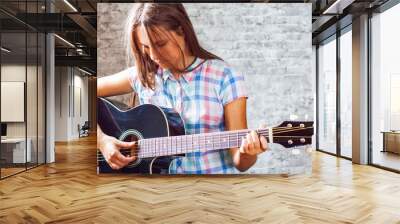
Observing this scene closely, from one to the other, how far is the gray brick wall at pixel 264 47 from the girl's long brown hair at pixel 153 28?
13cm

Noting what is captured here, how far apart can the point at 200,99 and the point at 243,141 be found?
1007 millimetres

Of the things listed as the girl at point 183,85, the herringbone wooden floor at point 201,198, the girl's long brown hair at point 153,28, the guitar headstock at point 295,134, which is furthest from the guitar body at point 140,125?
the guitar headstock at point 295,134

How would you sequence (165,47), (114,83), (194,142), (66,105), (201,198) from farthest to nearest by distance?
(66,105), (114,83), (165,47), (194,142), (201,198)

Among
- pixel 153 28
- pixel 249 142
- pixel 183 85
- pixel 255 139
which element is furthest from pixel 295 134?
pixel 153 28

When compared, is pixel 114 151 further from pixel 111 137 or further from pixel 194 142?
pixel 194 142

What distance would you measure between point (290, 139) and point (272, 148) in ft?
1.15

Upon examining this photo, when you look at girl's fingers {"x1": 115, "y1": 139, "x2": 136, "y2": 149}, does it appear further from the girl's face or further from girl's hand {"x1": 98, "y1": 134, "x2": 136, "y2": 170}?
the girl's face

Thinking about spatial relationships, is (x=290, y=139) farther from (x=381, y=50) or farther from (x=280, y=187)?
(x=381, y=50)

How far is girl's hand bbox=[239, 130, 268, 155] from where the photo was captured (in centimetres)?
649

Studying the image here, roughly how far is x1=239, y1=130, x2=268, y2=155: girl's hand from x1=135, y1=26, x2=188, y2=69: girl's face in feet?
5.33

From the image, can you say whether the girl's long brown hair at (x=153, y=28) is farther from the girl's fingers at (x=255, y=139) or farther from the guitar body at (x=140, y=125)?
the girl's fingers at (x=255, y=139)

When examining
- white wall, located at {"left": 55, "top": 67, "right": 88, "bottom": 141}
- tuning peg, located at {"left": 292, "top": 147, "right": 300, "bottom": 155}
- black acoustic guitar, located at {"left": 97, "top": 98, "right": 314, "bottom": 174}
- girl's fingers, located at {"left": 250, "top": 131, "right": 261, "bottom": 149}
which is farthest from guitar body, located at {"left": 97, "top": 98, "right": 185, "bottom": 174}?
white wall, located at {"left": 55, "top": 67, "right": 88, "bottom": 141}

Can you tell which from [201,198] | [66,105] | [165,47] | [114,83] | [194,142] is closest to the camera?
[201,198]

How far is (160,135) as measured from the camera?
6414 mm
